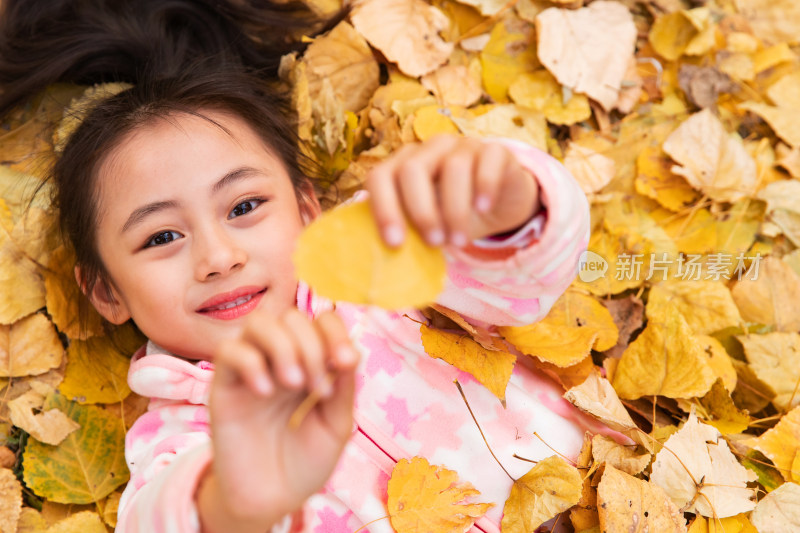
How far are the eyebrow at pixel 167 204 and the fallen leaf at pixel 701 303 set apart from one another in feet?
2.23

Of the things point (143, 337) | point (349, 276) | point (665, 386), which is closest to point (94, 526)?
point (143, 337)

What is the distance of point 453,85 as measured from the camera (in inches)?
50.2

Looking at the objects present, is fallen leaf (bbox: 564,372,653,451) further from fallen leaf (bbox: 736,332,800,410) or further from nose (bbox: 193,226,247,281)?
nose (bbox: 193,226,247,281)

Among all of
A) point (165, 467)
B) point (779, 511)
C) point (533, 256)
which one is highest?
point (533, 256)

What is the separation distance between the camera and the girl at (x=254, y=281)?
1.75 ft

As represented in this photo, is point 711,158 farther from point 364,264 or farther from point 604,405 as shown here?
point 364,264

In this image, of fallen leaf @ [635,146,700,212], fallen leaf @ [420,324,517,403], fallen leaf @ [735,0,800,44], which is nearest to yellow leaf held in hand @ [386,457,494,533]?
fallen leaf @ [420,324,517,403]

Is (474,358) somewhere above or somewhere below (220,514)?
below

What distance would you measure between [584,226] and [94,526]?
804mm

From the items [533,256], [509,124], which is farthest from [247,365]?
[509,124]

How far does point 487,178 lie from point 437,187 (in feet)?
0.14

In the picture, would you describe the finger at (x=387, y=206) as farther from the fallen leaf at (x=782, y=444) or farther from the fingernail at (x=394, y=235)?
the fallen leaf at (x=782, y=444)

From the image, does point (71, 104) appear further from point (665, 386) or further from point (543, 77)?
point (665, 386)

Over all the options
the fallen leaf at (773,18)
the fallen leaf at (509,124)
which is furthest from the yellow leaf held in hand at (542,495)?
the fallen leaf at (773,18)
